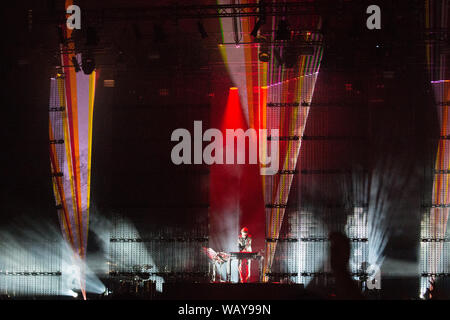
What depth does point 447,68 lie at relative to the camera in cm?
954

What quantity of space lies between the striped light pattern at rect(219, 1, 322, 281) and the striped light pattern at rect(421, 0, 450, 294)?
2015 mm

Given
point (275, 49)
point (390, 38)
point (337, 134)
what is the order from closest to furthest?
1. point (390, 38)
2. point (275, 49)
3. point (337, 134)

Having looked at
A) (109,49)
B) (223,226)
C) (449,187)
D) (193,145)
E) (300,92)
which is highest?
(109,49)

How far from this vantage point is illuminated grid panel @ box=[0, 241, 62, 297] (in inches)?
390

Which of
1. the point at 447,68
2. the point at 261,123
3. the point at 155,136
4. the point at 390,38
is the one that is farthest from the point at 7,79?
the point at 447,68

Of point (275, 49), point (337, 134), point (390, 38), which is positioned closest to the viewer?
point (390, 38)

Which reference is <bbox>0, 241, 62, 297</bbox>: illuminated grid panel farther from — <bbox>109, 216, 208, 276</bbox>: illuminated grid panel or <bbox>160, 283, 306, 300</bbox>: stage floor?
<bbox>160, 283, 306, 300</bbox>: stage floor

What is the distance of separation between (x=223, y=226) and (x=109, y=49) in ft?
12.1

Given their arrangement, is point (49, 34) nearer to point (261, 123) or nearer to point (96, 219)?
point (96, 219)

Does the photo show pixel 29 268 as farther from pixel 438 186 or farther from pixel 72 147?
pixel 438 186

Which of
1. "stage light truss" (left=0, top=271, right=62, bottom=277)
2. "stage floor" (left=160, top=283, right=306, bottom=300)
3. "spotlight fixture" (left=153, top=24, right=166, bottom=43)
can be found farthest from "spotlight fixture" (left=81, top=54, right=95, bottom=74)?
"stage floor" (left=160, top=283, right=306, bottom=300)

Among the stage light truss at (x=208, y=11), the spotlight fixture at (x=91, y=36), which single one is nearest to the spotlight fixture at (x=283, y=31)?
the stage light truss at (x=208, y=11)

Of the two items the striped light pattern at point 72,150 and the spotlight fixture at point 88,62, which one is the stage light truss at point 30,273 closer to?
the striped light pattern at point 72,150

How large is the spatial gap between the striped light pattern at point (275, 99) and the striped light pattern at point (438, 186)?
2015 mm
